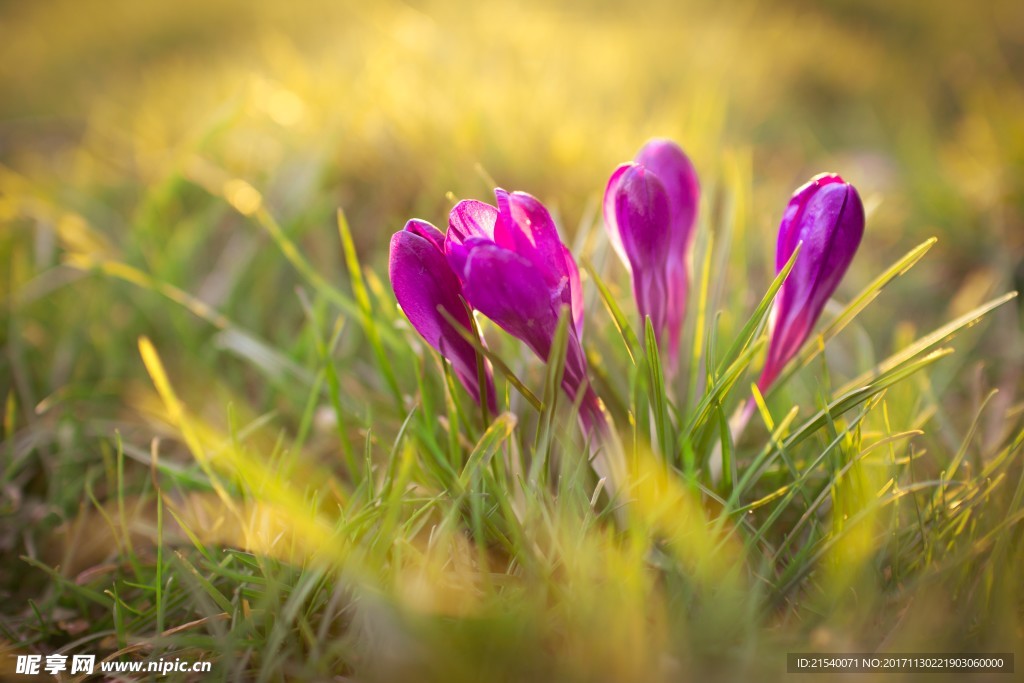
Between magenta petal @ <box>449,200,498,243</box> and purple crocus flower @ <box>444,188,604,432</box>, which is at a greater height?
magenta petal @ <box>449,200,498,243</box>

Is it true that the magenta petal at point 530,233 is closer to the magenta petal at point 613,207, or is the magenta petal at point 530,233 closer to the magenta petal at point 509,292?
the magenta petal at point 509,292

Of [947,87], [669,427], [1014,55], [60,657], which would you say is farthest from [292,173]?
[1014,55]

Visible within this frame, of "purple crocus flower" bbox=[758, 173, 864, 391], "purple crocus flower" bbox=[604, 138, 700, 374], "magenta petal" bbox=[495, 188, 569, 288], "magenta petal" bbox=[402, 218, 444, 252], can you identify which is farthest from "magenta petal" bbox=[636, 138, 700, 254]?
"magenta petal" bbox=[402, 218, 444, 252]

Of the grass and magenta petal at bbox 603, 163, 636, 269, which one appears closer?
the grass

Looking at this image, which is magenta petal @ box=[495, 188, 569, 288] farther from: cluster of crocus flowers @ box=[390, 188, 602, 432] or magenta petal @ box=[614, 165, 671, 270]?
magenta petal @ box=[614, 165, 671, 270]

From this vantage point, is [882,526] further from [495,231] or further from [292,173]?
Answer: [292,173]

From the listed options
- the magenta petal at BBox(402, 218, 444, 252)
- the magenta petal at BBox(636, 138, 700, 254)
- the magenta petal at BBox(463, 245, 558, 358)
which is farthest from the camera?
the magenta petal at BBox(636, 138, 700, 254)

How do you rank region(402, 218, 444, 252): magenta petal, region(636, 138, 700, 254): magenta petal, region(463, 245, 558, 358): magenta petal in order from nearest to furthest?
region(463, 245, 558, 358): magenta petal < region(402, 218, 444, 252): magenta petal < region(636, 138, 700, 254): magenta petal
